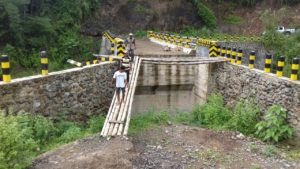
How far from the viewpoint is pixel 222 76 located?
13016 mm

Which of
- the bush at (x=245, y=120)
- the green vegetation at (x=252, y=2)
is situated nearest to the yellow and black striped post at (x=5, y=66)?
the bush at (x=245, y=120)

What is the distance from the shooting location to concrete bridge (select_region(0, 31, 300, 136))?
8.98 meters

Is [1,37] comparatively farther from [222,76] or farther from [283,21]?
[283,21]

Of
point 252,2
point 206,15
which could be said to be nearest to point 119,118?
point 206,15

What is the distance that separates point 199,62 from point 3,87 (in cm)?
696

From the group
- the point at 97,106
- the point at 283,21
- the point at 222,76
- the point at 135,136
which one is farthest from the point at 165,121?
the point at 283,21

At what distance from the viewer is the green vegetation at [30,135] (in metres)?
6.00

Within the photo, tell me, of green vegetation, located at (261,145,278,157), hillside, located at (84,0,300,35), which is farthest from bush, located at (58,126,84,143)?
hillside, located at (84,0,300,35)

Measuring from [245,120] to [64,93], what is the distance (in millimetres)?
5176

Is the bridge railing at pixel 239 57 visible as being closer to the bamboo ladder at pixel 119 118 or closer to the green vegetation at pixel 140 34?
the bamboo ladder at pixel 119 118

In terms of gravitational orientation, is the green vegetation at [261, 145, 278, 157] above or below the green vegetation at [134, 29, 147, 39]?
below

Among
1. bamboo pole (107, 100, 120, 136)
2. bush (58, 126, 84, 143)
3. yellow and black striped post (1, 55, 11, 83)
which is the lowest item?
bush (58, 126, 84, 143)

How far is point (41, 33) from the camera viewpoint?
76.3 feet

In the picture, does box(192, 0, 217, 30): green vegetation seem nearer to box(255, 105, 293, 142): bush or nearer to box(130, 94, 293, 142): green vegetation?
box(130, 94, 293, 142): green vegetation
